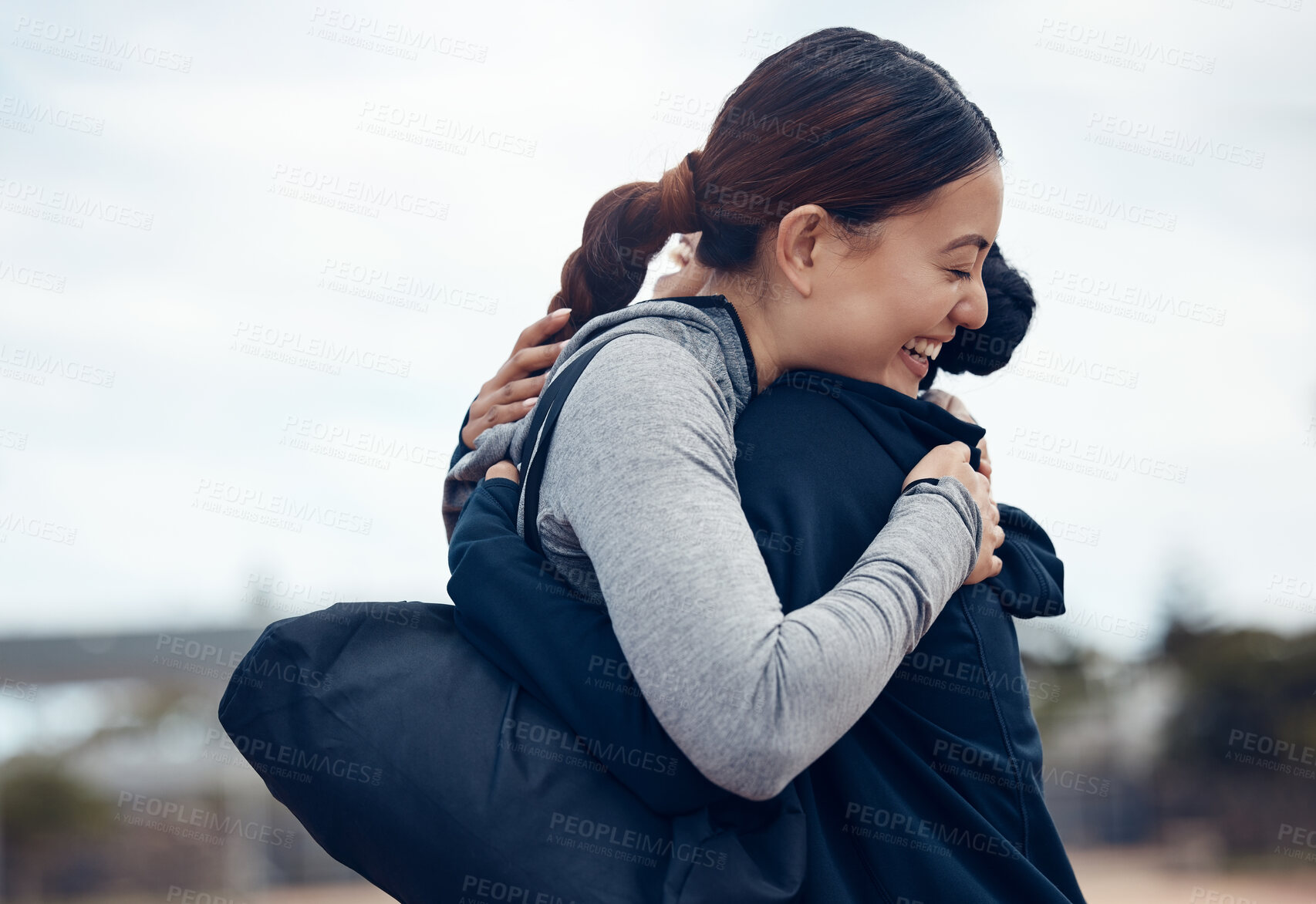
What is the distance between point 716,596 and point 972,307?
2.39 feet

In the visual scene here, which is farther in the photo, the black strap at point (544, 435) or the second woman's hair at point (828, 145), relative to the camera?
the second woman's hair at point (828, 145)

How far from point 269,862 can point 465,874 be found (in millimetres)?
22340

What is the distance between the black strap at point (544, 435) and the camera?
131 cm

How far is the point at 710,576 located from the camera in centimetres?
105

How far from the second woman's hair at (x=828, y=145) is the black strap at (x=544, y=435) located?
1.20 feet

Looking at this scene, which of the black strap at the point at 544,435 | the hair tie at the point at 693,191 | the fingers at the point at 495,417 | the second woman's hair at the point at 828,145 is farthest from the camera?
the fingers at the point at 495,417

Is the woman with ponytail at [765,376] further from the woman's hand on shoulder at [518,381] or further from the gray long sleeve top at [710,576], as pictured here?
the woman's hand on shoulder at [518,381]

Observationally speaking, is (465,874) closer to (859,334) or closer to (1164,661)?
(859,334)

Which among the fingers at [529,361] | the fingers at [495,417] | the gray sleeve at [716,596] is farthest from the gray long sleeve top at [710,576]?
the fingers at [529,361]

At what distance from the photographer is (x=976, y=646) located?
134 centimetres

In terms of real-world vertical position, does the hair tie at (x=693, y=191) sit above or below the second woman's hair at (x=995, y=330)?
above

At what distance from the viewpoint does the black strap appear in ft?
4.29

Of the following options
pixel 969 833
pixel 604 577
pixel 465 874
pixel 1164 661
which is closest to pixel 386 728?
pixel 465 874

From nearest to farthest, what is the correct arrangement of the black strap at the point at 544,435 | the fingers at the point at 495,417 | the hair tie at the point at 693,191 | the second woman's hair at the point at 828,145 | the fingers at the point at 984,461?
the black strap at the point at 544,435
the second woman's hair at the point at 828,145
the fingers at the point at 984,461
the hair tie at the point at 693,191
the fingers at the point at 495,417
